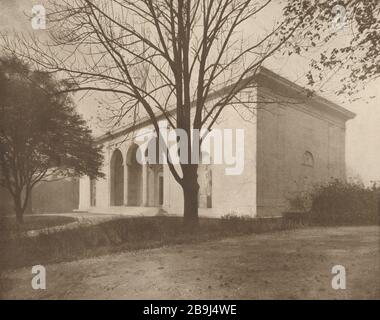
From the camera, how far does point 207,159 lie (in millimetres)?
17547

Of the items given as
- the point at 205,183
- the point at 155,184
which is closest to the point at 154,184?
the point at 155,184

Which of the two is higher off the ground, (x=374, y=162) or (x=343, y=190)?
(x=374, y=162)

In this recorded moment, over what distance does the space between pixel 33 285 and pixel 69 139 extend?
8830 mm

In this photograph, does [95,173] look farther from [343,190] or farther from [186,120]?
[343,190]

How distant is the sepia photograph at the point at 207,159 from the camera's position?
5051mm

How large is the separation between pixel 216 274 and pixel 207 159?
1246cm

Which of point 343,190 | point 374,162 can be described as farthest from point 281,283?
point 343,190

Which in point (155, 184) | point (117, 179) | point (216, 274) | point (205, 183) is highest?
point (117, 179)

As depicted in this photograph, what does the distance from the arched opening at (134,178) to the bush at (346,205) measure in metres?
15.7

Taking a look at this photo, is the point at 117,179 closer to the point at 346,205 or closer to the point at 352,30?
the point at 346,205

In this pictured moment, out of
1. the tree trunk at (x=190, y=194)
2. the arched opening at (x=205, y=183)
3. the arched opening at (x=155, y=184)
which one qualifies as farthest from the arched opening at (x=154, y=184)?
the tree trunk at (x=190, y=194)

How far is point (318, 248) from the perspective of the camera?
272 inches

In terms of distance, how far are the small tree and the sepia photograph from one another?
0.06 meters
